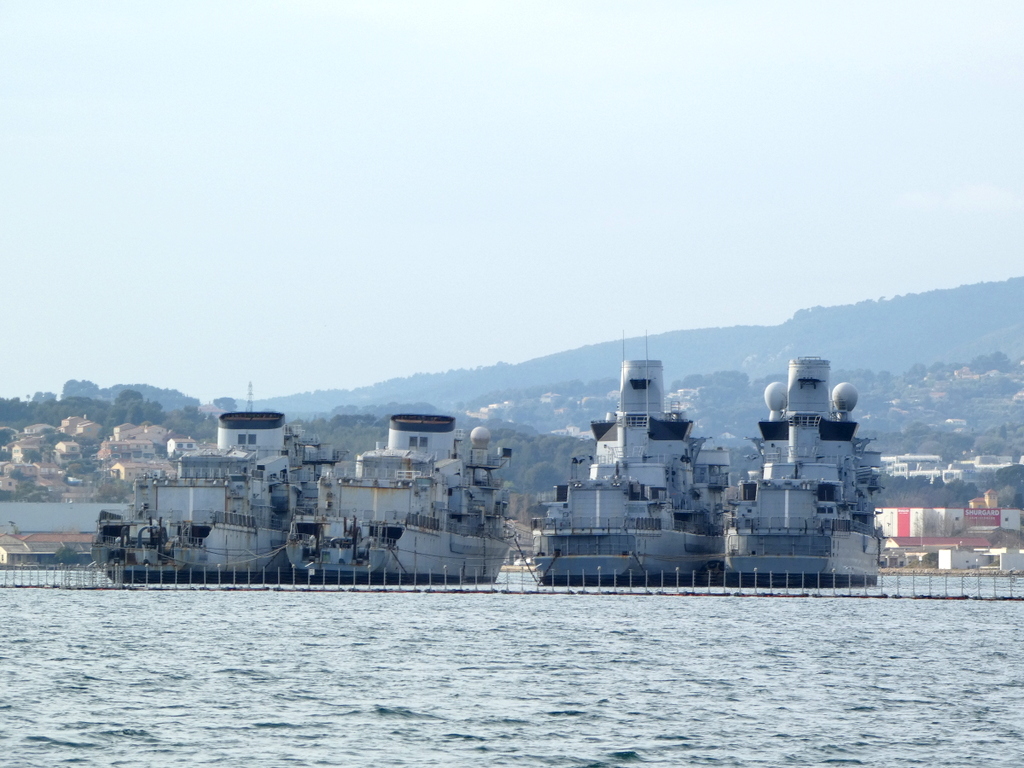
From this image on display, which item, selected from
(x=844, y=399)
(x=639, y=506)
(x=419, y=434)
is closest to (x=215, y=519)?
(x=419, y=434)

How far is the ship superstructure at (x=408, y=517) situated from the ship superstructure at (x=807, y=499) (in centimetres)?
1765

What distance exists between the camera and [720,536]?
124750mm

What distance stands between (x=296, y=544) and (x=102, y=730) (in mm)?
62313

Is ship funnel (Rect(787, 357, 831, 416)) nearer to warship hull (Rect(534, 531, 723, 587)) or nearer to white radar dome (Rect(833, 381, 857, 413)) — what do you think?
white radar dome (Rect(833, 381, 857, 413))

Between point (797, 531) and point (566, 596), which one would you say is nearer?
point (566, 596)

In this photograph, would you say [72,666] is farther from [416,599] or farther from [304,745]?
[416,599]

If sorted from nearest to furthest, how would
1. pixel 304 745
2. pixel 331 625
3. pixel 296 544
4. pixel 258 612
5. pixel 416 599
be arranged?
pixel 304 745, pixel 331 625, pixel 258 612, pixel 416 599, pixel 296 544

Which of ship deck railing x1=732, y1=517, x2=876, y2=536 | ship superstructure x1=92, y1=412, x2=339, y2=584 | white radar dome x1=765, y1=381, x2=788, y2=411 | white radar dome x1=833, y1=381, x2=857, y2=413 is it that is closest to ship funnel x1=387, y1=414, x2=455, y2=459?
ship superstructure x1=92, y1=412, x2=339, y2=584

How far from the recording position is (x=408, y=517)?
106375 mm

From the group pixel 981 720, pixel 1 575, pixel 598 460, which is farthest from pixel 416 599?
pixel 1 575

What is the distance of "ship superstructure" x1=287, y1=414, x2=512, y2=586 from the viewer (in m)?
105

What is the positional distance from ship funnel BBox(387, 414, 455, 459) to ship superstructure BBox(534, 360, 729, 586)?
30.8ft

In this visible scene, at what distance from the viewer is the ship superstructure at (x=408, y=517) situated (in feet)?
345

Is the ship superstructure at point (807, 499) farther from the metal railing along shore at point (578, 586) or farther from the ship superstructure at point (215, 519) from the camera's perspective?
the ship superstructure at point (215, 519)
